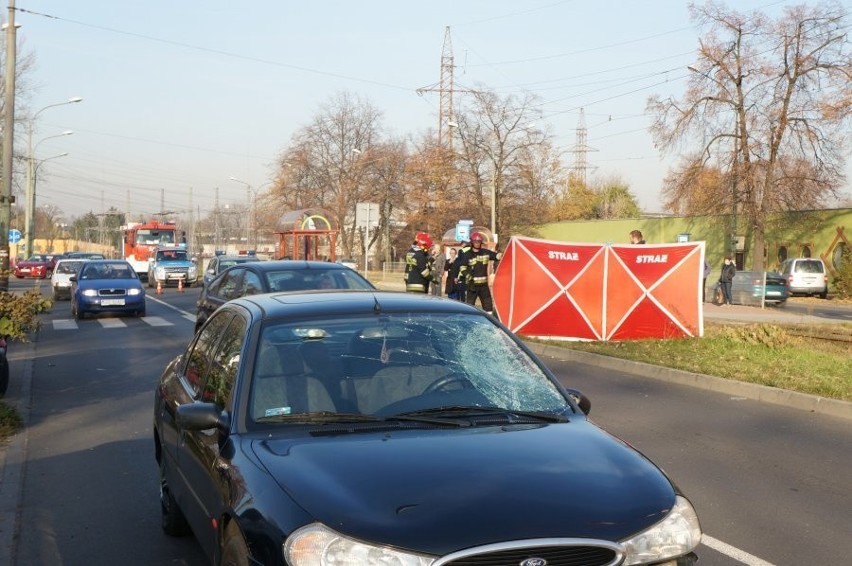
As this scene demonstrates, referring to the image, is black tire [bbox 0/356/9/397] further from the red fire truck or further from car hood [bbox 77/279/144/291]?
the red fire truck

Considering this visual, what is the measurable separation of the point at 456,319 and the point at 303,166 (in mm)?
63887

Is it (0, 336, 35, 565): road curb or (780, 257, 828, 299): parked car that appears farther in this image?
(780, 257, 828, 299): parked car

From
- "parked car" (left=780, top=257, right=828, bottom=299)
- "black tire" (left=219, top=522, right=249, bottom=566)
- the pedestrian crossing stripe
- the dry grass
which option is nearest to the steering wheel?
"black tire" (left=219, top=522, right=249, bottom=566)

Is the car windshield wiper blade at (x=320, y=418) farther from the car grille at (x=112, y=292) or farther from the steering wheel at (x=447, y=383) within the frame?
the car grille at (x=112, y=292)

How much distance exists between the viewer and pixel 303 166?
67500 millimetres

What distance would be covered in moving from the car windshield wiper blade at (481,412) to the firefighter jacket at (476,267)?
41.5ft

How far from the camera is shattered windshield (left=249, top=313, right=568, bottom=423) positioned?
4.18m

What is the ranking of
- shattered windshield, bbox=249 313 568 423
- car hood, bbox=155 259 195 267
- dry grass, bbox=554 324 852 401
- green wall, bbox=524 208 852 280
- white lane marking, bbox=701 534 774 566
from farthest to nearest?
green wall, bbox=524 208 852 280, car hood, bbox=155 259 195 267, dry grass, bbox=554 324 852 401, white lane marking, bbox=701 534 774 566, shattered windshield, bbox=249 313 568 423

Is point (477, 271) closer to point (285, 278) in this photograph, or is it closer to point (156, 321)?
point (285, 278)

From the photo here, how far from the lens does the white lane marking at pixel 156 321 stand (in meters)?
23.3

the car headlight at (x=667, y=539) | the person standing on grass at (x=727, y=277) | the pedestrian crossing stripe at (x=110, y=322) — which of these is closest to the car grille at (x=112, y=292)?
the pedestrian crossing stripe at (x=110, y=322)

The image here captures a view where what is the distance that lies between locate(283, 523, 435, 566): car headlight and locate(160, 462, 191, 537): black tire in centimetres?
264

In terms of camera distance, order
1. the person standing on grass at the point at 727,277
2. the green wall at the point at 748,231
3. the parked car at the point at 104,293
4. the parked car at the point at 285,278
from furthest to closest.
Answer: the green wall at the point at 748,231 < the person standing on grass at the point at 727,277 < the parked car at the point at 104,293 < the parked car at the point at 285,278

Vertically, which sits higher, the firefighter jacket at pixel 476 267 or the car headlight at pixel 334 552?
the firefighter jacket at pixel 476 267
